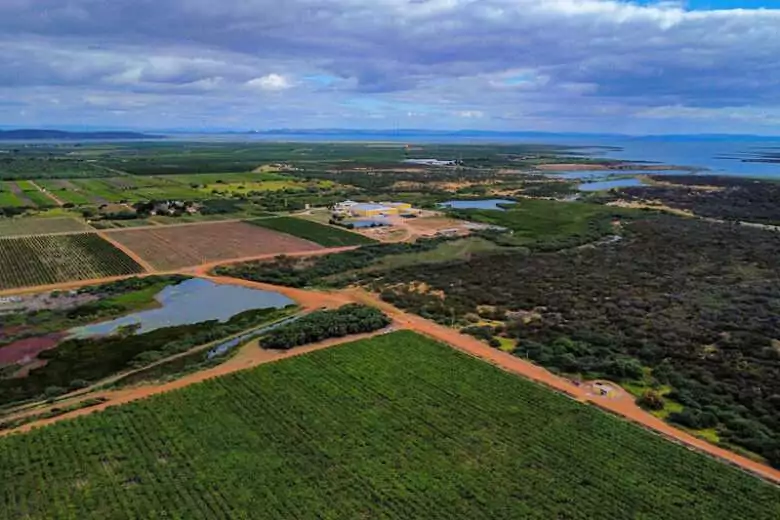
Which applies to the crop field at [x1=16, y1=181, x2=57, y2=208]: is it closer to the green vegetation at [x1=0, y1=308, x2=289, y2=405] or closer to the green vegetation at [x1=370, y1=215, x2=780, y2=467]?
the green vegetation at [x1=0, y1=308, x2=289, y2=405]

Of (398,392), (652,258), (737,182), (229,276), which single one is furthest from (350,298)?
(737,182)

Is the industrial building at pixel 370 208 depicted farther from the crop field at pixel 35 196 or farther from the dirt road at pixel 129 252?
the crop field at pixel 35 196

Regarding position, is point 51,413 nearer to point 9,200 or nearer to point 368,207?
Answer: point 368,207

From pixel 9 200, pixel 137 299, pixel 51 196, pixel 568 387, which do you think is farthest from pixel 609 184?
pixel 9 200

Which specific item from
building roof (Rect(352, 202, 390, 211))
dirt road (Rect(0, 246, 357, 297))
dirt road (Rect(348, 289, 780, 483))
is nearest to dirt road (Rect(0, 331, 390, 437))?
dirt road (Rect(348, 289, 780, 483))

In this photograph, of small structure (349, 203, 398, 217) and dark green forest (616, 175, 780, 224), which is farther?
dark green forest (616, 175, 780, 224)

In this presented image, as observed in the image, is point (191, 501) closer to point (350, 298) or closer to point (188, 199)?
point (350, 298)
